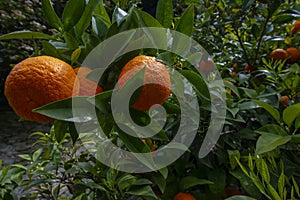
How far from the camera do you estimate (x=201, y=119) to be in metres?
0.55

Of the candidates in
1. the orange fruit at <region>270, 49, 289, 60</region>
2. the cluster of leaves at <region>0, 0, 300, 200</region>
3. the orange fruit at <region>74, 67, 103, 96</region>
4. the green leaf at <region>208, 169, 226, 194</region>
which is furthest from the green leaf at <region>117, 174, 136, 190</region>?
the orange fruit at <region>270, 49, 289, 60</region>

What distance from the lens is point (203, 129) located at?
0.56 metres

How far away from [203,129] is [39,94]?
0.35m

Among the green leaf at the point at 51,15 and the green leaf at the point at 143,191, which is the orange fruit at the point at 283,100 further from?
the green leaf at the point at 51,15

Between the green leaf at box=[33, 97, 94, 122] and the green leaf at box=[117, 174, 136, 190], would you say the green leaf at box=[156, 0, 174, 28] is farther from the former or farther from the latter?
the green leaf at box=[117, 174, 136, 190]

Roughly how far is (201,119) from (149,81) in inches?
11.4

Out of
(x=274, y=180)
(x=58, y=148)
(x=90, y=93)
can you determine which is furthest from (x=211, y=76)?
(x=58, y=148)

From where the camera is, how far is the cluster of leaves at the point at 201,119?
33 centimetres

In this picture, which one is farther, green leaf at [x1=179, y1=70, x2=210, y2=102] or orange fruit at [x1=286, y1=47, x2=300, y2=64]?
orange fruit at [x1=286, y1=47, x2=300, y2=64]

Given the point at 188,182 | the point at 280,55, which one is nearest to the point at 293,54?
the point at 280,55

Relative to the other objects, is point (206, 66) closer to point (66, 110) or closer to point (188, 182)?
point (188, 182)

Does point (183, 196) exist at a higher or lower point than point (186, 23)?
lower

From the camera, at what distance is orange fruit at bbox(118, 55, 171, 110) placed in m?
0.28

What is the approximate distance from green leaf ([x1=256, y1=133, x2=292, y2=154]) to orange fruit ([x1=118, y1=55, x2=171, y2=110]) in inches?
6.9
